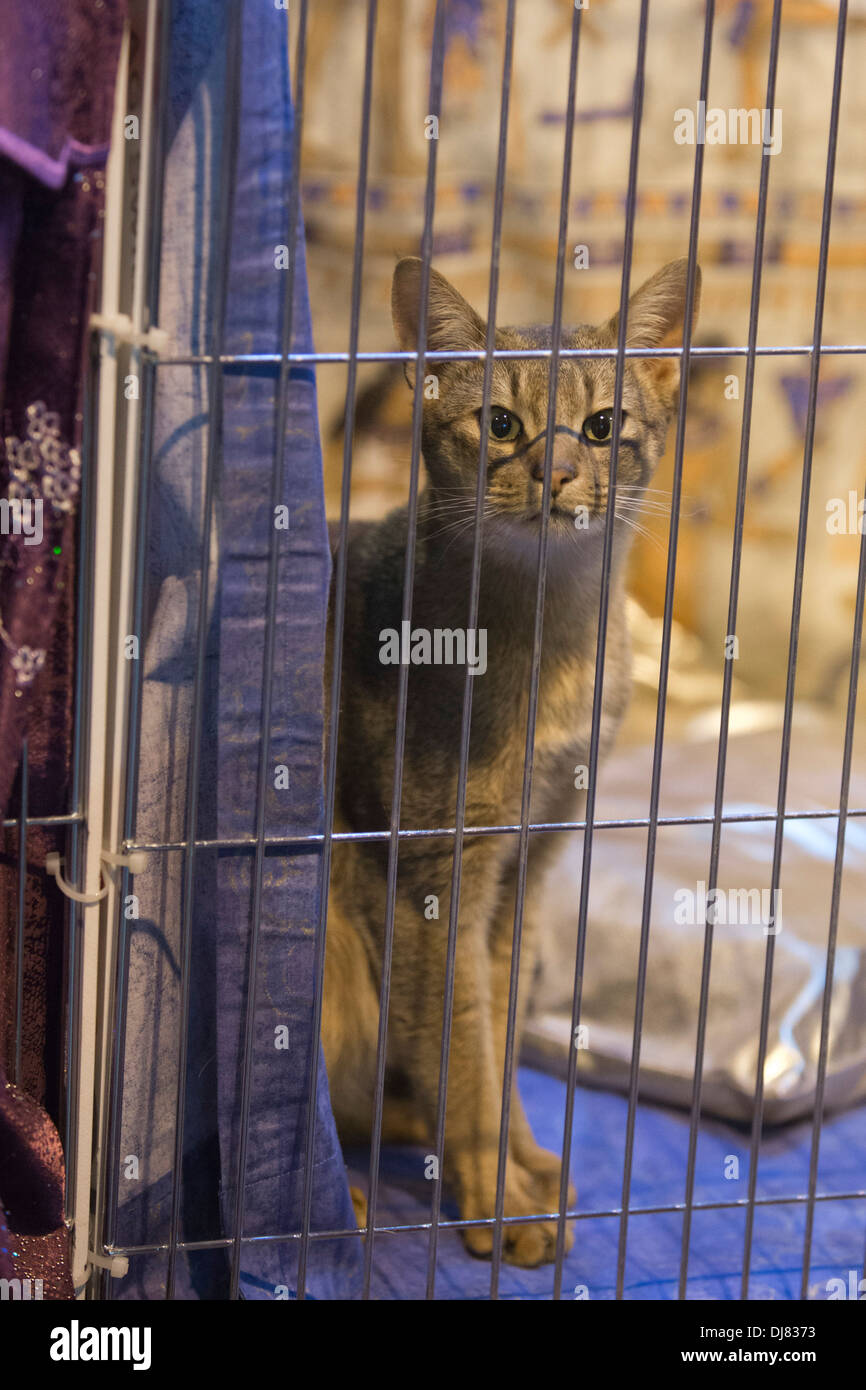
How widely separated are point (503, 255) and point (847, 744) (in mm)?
1386

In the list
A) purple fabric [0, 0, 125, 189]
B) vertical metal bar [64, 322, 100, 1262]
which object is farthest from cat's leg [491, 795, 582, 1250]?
purple fabric [0, 0, 125, 189]

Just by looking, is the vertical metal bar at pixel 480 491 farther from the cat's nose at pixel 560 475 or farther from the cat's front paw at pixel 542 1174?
the cat's front paw at pixel 542 1174

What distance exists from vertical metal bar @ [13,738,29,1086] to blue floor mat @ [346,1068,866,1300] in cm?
43

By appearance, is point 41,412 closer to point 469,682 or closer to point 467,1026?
point 469,682

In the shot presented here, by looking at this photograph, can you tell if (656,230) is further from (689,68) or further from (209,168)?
(209,168)

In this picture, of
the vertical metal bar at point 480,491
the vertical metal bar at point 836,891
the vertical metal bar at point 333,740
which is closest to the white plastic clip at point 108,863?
the vertical metal bar at point 333,740

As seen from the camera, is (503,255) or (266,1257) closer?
(266,1257)

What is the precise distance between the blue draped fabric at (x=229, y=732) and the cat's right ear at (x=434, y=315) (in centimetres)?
21

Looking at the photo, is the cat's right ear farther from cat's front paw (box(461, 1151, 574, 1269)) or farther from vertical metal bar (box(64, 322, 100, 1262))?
cat's front paw (box(461, 1151, 574, 1269))

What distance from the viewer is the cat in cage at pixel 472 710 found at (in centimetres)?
131

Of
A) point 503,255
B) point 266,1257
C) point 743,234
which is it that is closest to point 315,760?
point 266,1257

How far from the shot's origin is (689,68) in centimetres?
228

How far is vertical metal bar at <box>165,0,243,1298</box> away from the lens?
0.95 metres

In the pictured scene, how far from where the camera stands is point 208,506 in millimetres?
1004
